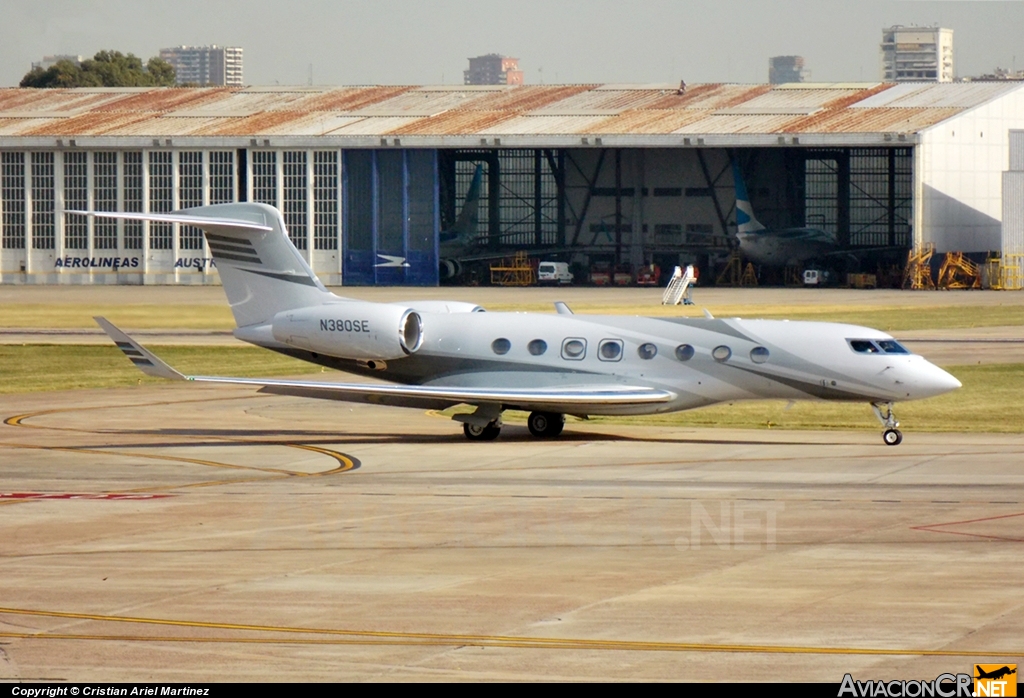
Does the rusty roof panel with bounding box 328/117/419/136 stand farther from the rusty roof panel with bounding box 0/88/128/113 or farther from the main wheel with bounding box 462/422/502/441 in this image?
the main wheel with bounding box 462/422/502/441

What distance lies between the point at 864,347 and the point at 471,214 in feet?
285

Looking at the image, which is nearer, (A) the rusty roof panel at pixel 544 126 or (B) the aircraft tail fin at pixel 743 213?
(A) the rusty roof panel at pixel 544 126

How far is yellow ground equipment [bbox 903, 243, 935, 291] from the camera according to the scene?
96938 mm

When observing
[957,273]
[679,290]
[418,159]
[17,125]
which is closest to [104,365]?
[679,290]

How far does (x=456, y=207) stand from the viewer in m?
114

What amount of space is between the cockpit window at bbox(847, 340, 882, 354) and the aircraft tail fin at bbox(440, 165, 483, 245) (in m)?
84.3

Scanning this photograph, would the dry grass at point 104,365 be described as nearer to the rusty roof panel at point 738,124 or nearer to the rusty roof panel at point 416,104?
the rusty roof panel at point 738,124

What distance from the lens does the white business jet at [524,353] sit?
96.3 feet

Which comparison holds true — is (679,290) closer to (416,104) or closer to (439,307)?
(416,104)

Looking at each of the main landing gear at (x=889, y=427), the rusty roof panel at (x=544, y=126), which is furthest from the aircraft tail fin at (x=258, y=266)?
the rusty roof panel at (x=544, y=126)

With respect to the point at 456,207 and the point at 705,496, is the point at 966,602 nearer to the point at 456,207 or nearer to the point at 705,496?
the point at 705,496

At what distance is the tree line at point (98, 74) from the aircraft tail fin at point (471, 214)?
78.6 metres

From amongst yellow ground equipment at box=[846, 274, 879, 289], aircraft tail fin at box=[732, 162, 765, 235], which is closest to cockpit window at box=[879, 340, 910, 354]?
yellow ground equipment at box=[846, 274, 879, 289]

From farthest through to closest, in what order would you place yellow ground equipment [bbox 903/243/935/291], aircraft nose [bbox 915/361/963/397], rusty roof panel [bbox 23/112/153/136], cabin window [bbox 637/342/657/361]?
1. rusty roof panel [bbox 23/112/153/136]
2. yellow ground equipment [bbox 903/243/935/291]
3. cabin window [bbox 637/342/657/361]
4. aircraft nose [bbox 915/361/963/397]
